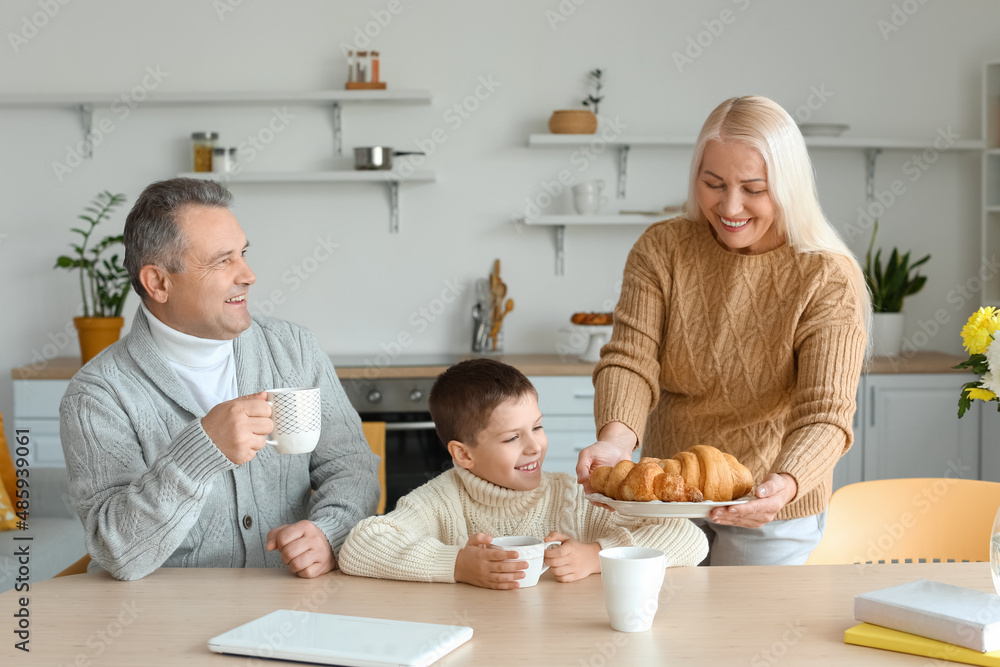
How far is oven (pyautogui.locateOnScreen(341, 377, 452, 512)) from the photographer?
143 inches

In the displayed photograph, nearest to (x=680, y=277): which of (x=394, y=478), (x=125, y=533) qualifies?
(x=125, y=533)

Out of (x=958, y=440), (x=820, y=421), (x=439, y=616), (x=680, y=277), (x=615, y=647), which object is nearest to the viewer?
(x=615, y=647)

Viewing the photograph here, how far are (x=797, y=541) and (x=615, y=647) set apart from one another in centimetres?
77

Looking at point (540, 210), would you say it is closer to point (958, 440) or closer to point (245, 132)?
point (245, 132)

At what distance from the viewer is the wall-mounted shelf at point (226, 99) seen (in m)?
3.88

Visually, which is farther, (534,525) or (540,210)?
A: (540,210)

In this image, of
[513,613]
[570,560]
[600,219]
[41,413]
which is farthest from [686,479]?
[41,413]

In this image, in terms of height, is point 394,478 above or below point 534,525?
below

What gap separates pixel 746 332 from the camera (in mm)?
1692

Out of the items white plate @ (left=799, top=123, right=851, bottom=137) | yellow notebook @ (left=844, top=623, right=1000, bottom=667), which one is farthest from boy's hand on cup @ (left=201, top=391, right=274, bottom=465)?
white plate @ (left=799, top=123, right=851, bottom=137)

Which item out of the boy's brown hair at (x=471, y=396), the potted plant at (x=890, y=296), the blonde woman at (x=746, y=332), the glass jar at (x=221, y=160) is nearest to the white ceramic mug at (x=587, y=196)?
the potted plant at (x=890, y=296)

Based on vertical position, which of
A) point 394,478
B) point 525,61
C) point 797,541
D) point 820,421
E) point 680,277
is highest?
point 525,61

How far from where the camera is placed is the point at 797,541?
1740 mm

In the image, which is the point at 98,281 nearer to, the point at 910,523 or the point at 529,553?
the point at 529,553
